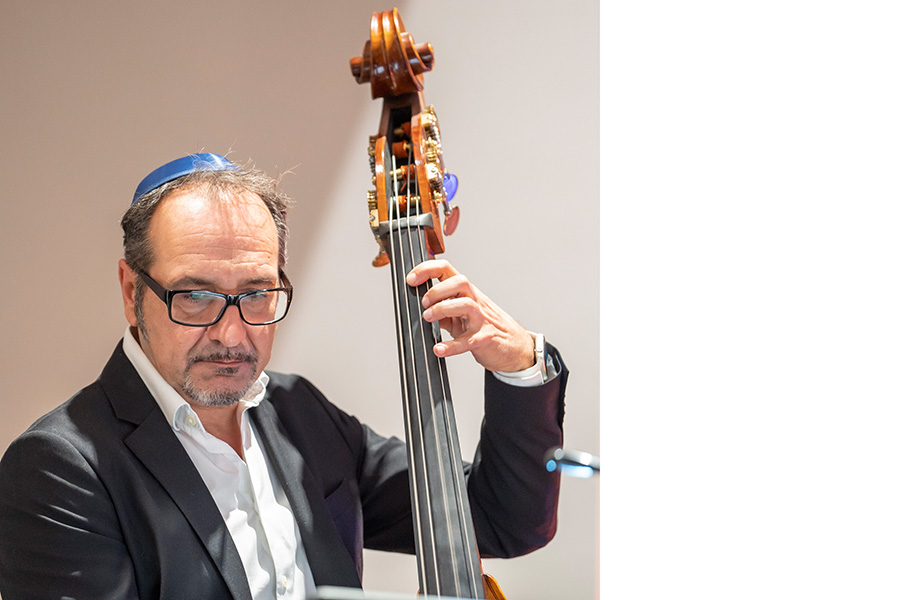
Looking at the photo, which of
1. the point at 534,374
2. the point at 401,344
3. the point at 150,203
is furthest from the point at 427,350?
the point at 150,203

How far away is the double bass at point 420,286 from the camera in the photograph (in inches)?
28.0

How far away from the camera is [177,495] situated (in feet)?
2.67

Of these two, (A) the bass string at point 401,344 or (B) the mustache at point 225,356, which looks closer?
(A) the bass string at point 401,344

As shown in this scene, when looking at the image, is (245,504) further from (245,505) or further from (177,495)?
(177,495)

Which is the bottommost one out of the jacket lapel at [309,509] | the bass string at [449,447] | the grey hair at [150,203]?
the jacket lapel at [309,509]

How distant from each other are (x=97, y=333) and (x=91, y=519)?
0.75 meters

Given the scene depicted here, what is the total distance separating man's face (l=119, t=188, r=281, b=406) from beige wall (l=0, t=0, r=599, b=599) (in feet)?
1.75

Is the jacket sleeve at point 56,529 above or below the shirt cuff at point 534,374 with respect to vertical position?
below

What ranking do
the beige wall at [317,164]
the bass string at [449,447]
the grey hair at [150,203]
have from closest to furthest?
the bass string at [449,447] → the grey hair at [150,203] → the beige wall at [317,164]

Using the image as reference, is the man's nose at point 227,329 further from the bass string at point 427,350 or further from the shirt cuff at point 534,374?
the shirt cuff at point 534,374

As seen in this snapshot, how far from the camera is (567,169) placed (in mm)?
1277

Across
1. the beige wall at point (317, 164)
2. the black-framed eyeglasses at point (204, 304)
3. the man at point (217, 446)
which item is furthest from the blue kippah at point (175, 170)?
the beige wall at point (317, 164)
